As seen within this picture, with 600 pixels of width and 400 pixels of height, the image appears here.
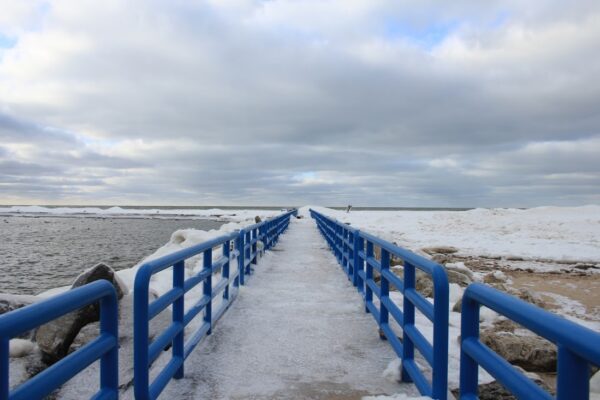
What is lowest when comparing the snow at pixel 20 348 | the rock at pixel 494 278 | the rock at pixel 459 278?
the rock at pixel 494 278

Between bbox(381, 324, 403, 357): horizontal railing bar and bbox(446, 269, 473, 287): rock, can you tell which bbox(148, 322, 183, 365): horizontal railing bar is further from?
bbox(446, 269, 473, 287): rock

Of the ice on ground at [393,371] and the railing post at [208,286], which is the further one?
the railing post at [208,286]

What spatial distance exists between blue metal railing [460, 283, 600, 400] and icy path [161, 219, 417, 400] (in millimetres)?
1607

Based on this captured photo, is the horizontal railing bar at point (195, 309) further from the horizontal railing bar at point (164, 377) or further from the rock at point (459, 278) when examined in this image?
the rock at point (459, 278)

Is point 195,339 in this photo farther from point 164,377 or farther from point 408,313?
point 408,313

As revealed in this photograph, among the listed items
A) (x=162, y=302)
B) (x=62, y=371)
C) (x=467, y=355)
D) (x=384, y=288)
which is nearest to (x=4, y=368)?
(x=62, y=371)

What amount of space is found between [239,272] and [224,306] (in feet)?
5.27

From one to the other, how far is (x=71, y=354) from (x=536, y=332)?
2086 millimetres

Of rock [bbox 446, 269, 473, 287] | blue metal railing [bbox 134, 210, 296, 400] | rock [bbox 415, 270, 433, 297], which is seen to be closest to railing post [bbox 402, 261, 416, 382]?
blue metal railing [bbox 134, 210, 296, 400]

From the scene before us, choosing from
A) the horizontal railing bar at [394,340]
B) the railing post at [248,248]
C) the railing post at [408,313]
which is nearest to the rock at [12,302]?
the railing post at [248,248]

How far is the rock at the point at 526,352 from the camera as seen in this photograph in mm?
5504

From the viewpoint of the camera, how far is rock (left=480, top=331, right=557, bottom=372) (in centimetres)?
550

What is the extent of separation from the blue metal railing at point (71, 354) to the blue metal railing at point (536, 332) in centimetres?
195

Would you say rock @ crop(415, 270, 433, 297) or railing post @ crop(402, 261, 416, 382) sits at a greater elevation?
railing post @ crop(402, 261, 416, 382)
